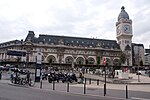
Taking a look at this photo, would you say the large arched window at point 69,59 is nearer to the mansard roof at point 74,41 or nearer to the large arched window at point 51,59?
the large arched window at point 51,59

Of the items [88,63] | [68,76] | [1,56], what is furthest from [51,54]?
[68,76]

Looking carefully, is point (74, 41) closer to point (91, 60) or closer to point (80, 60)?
point (80, 60)

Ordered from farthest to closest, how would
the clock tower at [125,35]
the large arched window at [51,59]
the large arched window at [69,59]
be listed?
the clock tower at [125,35]
the large arched window at [69,59]
the large arched window at [51,59]

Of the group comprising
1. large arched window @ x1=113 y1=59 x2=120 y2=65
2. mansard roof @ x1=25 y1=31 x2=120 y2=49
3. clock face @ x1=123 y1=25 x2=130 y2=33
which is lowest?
large arched window @ x1=113 y1=59 x2=120 y2=65

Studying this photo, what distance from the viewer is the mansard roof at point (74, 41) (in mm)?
125000

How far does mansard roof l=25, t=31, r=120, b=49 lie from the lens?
410ft

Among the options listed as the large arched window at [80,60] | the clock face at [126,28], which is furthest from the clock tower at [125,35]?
the large arched window at [80,60]

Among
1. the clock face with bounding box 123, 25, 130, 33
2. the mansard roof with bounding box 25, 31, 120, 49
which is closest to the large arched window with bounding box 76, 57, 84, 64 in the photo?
the mansard roof with bounding box 25, 31, 120, 49

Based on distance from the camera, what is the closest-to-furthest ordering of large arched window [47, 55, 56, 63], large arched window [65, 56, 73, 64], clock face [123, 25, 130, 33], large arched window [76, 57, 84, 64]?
large arched window [47, 55, 56, 63] → large arched window [65, 56, 73, 64] → large arched window [76, 57, 84, 64] → clock face [123, 25, 130, 33]

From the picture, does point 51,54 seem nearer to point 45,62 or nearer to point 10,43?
point 45,62

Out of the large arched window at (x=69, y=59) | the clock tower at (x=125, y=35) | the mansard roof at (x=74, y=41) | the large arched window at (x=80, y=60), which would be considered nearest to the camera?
the large arched window at (x=69, y=59)

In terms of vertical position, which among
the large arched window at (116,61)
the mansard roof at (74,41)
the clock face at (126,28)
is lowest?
the large arched window at (116,61)

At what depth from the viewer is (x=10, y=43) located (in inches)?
4948

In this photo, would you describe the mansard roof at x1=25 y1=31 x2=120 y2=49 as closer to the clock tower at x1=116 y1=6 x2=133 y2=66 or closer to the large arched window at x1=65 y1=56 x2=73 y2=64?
the clock tower at x1=116 y1=6 x2=133 y2=66
